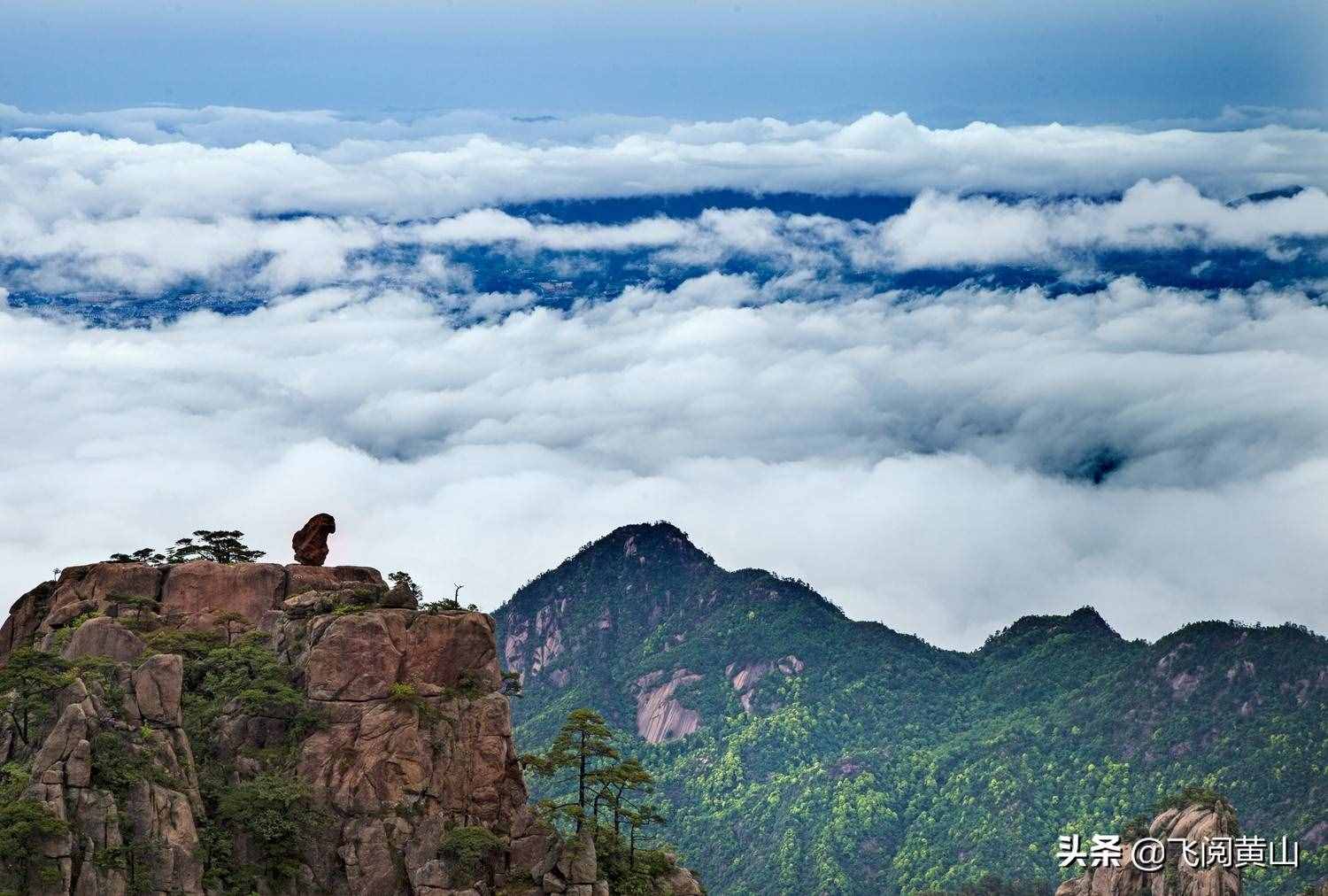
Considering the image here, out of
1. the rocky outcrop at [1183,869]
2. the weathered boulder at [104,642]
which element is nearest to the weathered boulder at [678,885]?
the weathered boulder at [104,642]

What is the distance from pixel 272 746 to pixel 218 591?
9672 mm

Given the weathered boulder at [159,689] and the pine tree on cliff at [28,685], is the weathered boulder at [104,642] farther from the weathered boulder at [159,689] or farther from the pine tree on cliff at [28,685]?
the weathered boulder at [159,689]

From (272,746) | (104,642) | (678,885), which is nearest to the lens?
(272,746)

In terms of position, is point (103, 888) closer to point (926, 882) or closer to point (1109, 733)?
point (926, 882)

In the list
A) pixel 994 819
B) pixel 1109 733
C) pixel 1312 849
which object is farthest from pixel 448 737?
pixel 1109 733

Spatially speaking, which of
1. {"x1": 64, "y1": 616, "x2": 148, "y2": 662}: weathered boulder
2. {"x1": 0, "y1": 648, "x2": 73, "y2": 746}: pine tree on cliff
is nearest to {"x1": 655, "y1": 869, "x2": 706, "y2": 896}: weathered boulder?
{"x1": 64, "y1": 616, "x2": 148, "y2": 662}: weathered boulder

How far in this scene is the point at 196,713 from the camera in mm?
81938

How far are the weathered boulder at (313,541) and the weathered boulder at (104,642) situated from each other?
10.5m

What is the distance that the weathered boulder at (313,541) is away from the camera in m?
92.2

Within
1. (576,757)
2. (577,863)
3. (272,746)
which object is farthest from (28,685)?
(576,757)

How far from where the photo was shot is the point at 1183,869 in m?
117

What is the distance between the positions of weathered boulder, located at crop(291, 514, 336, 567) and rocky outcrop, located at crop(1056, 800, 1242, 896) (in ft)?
157

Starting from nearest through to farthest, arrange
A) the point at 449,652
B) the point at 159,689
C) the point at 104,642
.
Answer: the point at 159,689 → the point at 104,642 → the point at 449,652

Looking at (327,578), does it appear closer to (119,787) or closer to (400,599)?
(400,599)
